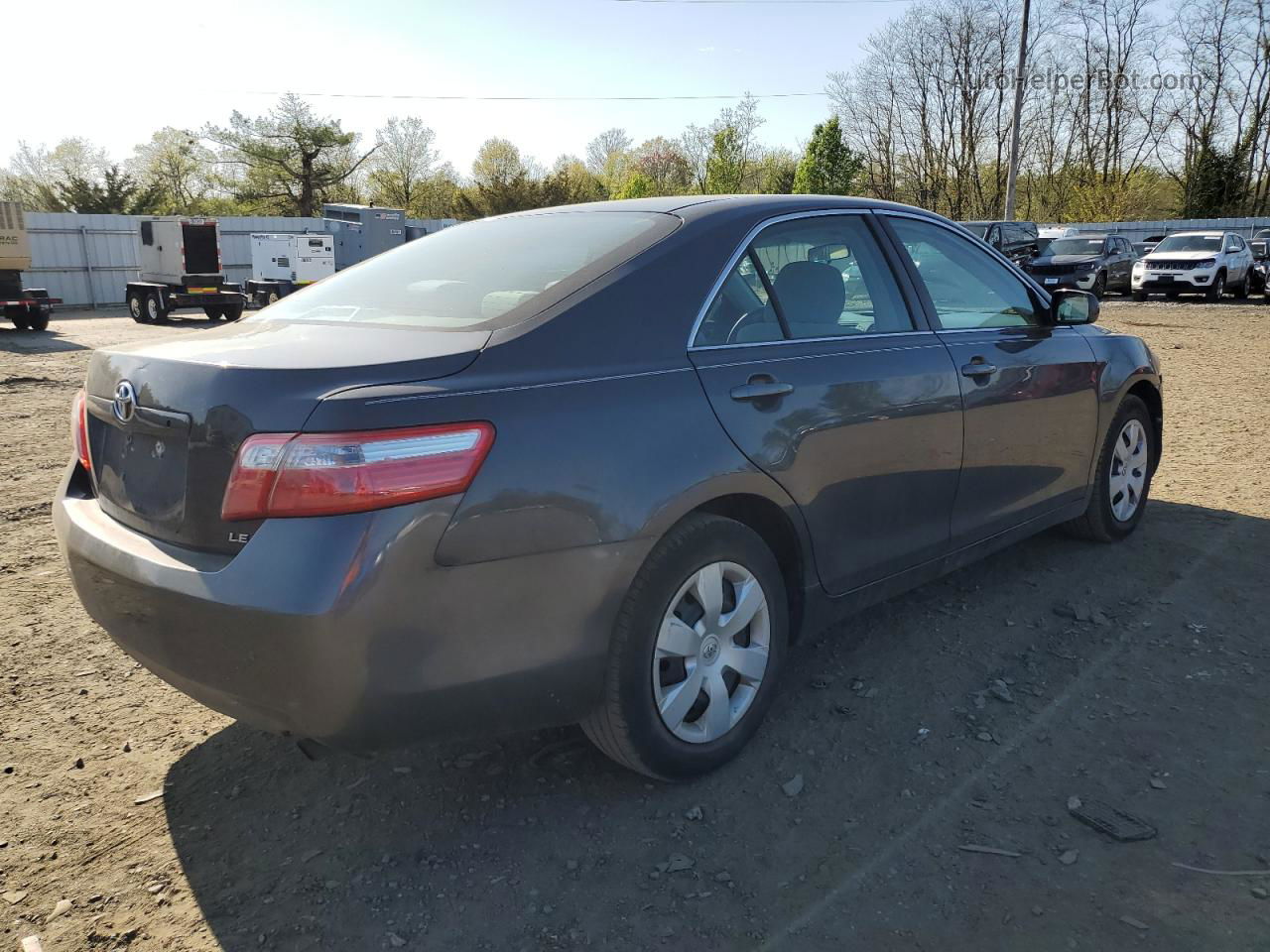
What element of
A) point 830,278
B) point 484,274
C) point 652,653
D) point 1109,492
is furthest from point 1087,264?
point 652,653

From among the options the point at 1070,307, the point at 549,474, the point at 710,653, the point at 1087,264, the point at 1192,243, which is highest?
the point at 1192,243

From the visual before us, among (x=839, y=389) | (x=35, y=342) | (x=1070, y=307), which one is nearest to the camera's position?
(x=839, y=389)

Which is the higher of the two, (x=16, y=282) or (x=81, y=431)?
(x=16, y=282)

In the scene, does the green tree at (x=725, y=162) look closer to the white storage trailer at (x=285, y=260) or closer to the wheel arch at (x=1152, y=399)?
the white storage trailer at (x=285, y=260)

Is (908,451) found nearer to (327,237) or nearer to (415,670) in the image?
(415,670)

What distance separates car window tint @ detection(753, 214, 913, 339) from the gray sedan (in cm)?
1

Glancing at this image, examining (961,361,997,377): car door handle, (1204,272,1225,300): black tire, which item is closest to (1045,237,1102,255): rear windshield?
(1204,272,1225,300): black tire

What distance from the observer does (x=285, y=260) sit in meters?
26.5

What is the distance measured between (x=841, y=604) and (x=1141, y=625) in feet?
5.04

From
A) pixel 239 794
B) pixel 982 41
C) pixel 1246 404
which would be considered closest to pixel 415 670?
pixel 239 794

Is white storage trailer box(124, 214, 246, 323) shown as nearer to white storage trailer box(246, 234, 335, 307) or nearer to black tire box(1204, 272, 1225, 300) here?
white storage trailer box(246, 234, 335, 307)

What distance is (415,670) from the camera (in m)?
2.16

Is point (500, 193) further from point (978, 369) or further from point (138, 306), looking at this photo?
A: point (978, 369)

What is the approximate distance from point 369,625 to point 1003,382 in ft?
9.08
